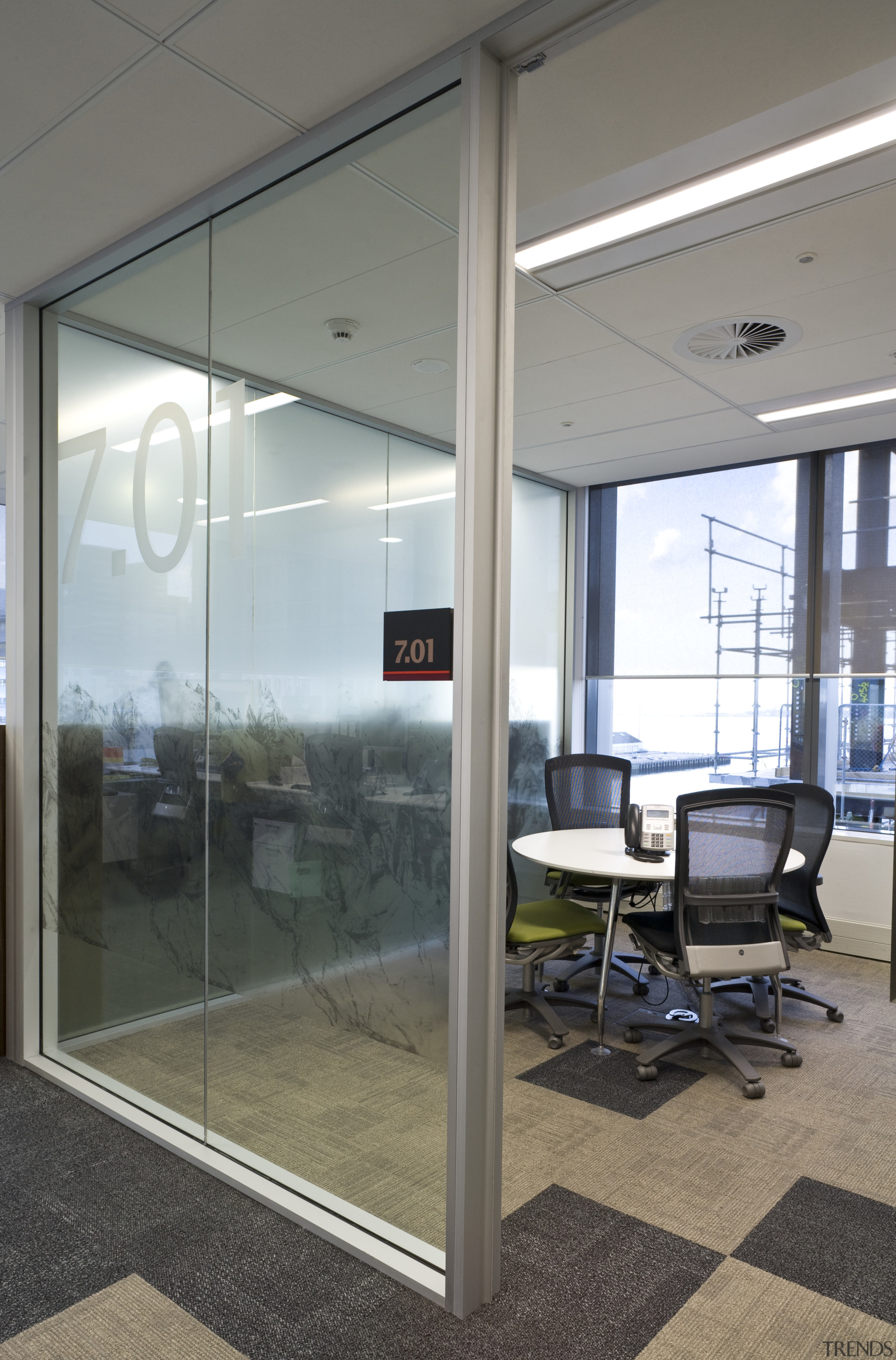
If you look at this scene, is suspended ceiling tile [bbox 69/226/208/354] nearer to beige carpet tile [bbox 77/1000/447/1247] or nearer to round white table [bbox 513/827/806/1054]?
beige carpet tile [bbox 77/1000/447/1247]

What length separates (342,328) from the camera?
256cm

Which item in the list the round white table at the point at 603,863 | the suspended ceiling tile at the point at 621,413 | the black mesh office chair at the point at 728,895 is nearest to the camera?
the black mesh office chair at the point at 728,895

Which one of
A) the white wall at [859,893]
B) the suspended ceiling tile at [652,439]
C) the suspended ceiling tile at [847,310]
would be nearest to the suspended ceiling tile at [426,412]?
the suspended ceiling tile at [847,310]

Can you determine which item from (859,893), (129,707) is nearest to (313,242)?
(129,707)

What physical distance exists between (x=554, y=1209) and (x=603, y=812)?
2.85 m

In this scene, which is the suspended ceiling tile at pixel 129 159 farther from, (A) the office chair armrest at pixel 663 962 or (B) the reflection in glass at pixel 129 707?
(A) the office chair armrest at pixel 663 962

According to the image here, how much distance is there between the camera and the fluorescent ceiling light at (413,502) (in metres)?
2.24

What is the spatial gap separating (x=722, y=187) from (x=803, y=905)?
312 cm

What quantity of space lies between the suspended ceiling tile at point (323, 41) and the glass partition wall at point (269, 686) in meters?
0.14

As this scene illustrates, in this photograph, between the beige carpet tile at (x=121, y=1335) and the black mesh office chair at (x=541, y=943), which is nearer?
the beige carpet tile at (x=121, y=1335)

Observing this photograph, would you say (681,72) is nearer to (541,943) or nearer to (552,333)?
(552,333)

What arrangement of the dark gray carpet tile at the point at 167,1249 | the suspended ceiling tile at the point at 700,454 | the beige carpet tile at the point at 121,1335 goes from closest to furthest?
1. the beige carpet tile at the point at 121,1335
2. the dark gray carpet tile at the point at 167,1249
3. the suspended ceiling tile at the point at 700,454

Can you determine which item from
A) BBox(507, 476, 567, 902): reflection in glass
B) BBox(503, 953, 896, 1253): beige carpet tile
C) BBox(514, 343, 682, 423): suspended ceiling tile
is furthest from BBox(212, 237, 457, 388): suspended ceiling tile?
BBox(507, 476, 567, 902): reflection in glass

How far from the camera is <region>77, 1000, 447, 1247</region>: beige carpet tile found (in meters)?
2.25
